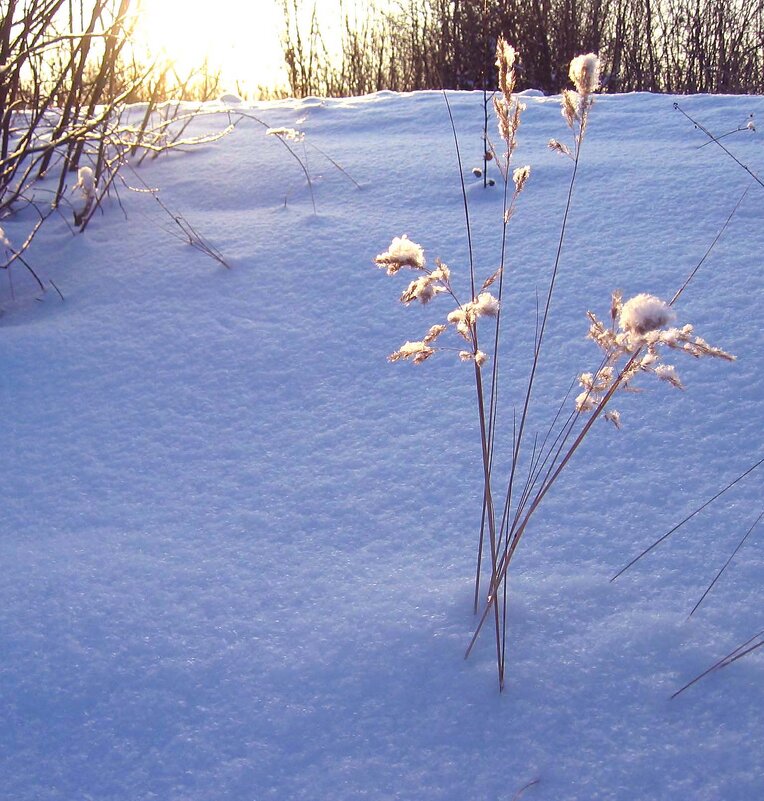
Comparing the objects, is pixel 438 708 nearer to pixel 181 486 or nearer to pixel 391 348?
pixel 181 486

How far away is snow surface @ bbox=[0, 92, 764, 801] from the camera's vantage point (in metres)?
0.95

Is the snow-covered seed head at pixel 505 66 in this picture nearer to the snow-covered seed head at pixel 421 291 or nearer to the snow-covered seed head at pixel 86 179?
the snow-covered seed head at pixel 421 291

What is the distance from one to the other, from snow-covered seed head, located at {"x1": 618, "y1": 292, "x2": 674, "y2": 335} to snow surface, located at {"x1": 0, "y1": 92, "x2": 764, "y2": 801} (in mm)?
436

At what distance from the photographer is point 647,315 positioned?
2.74 ft

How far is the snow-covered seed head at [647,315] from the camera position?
833mm

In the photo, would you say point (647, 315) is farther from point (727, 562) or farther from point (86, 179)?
point (86, 179)

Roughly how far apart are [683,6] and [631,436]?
5.21m

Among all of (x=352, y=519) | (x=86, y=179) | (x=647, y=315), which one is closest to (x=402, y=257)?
(x=647, y=315)

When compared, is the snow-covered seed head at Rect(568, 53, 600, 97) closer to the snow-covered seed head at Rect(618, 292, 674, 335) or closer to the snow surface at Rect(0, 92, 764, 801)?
the snow-covered seed head at Rect(618, 292, 674, 335)

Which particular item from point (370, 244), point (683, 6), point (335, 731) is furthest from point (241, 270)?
point (683, 6)

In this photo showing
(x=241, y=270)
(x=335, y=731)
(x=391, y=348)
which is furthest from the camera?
(x=241, y=270)

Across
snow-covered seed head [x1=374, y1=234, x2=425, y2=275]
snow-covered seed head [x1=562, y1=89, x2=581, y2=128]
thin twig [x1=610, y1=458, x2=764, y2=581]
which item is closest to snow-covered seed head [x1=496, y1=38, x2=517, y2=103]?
snow-covered seed head [x1=562, y1=89, x2=581, y2=128]

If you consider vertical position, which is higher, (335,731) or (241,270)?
(241,270)

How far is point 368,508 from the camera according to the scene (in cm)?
135
